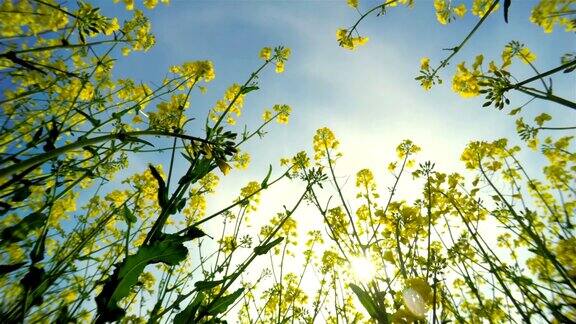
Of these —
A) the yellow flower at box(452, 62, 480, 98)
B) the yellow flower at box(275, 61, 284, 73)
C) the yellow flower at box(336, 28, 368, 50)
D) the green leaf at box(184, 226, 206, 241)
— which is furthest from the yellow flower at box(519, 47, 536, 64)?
the green leaf at box(184, 226, 206, 241)

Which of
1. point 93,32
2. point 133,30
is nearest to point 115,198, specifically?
point 133,30

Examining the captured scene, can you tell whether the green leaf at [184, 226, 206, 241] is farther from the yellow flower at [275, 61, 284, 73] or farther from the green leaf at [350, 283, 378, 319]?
the yellow flower at [275, 61, 284, 73]

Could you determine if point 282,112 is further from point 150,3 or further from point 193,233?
point 193,233

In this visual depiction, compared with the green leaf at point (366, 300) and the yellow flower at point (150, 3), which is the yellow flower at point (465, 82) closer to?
the green leaf at point (366, 300)

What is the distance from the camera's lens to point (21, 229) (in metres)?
1.36

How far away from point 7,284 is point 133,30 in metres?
3.33

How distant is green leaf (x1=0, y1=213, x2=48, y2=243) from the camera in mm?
1343

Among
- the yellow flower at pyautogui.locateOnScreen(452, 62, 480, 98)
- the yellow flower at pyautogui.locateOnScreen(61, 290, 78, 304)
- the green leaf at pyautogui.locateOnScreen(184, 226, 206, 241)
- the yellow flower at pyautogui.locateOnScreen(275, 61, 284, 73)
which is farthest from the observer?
the yellow flower at pyautogui.locateOnScreen(275, 61, 284, 73)

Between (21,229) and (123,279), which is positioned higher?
(21,229)

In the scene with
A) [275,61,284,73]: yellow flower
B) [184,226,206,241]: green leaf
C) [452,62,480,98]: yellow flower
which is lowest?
[184,226,206,241]: green leaf

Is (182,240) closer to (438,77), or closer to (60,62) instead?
(438,77)

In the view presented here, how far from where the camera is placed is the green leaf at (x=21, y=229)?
52.9 inches

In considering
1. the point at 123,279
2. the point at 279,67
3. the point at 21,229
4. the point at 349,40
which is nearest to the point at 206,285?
the point at 123,279

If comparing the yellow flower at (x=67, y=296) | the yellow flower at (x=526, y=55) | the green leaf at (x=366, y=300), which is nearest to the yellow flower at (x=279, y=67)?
the yellow flower at (x=526, y=55)
